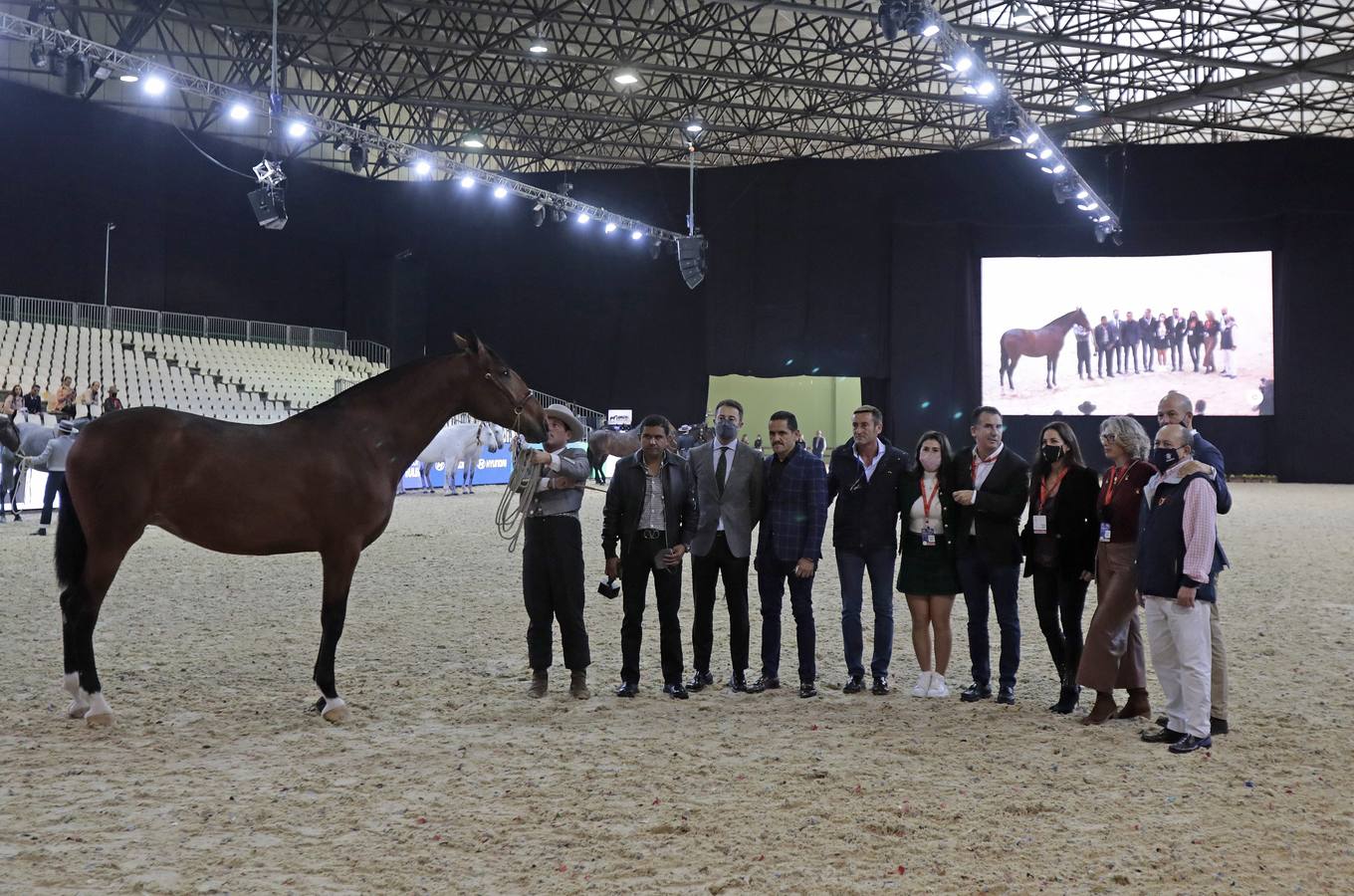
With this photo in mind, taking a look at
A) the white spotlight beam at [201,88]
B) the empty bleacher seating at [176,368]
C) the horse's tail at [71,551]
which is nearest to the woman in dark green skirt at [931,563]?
the horse's tail at [71,551]

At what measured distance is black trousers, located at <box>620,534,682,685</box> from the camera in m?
5.42

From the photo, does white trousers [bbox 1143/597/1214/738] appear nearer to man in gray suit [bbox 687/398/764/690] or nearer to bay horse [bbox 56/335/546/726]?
man in gray suit [bbox 687/398/764/690]

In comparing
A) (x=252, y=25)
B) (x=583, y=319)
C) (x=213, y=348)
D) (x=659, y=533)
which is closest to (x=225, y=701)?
(x=659, y=533)

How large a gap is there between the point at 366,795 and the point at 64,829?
36.3 inches

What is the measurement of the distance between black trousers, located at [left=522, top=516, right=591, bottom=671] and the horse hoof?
96 centimetres

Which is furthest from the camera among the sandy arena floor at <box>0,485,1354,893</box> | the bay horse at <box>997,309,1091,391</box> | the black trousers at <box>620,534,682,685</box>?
the bay horse at <box>997,309,1091,391</box>

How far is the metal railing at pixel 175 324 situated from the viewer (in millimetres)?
23547

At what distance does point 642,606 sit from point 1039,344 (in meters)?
22.7

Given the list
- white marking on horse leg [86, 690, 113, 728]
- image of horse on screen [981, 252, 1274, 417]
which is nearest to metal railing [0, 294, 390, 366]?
image of horse on screen [981, 252, 1274, 417]

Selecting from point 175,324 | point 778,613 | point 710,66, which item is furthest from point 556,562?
point 175,324

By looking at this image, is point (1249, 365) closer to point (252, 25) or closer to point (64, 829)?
point (252, 25)

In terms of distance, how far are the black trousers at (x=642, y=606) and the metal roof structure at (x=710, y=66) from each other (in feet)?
52.4

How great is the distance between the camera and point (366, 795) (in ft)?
12.4

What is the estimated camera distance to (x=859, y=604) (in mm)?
5652
